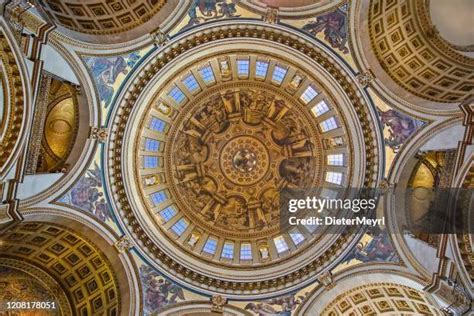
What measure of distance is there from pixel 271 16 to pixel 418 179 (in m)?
13.0

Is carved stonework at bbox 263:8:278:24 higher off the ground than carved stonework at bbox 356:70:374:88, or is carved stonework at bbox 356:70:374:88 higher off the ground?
carved stonework at bbox 263:8:278:24

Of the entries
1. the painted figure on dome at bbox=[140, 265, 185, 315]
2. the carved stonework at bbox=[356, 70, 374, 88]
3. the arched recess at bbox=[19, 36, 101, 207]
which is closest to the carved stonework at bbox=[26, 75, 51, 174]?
the arched recess at bbox=[19, 36, 101, 207]

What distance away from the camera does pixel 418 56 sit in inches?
1008

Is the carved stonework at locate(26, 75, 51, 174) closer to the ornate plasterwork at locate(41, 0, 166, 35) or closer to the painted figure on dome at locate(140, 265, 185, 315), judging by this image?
the ornate plasterwork at locate(41, 0, 166, 35)

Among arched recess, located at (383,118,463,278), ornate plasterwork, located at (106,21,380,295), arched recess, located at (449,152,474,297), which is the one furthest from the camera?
ornate plasterwork, located at (106,21,380,295)

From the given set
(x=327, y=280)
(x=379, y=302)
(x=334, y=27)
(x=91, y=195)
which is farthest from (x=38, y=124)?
(x=379, y=302)

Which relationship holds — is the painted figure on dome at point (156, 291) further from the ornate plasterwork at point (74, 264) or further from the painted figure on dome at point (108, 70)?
the painted figure on dome at point (108, 70)

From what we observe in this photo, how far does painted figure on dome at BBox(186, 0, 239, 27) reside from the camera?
2453 cm

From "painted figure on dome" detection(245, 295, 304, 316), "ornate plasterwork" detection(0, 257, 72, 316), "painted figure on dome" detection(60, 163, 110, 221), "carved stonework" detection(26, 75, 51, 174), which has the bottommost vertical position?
"painted figure on dome" detection(245, 295, 304, 316)

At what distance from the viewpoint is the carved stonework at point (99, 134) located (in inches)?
990

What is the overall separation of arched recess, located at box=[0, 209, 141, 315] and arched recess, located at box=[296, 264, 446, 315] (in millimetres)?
10699

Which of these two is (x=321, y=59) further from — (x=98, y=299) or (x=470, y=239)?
(x=98, y=299)

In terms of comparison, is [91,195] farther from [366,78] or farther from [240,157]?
[366,78]

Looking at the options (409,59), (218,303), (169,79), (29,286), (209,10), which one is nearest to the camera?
(209,10)
